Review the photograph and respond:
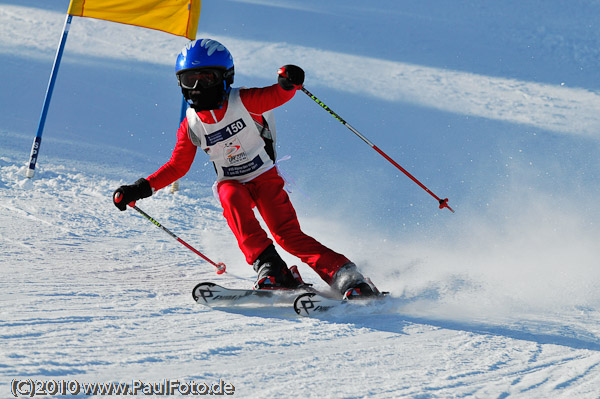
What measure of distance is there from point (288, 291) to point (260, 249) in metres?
0.29

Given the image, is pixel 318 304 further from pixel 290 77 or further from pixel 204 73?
pixel 204 73

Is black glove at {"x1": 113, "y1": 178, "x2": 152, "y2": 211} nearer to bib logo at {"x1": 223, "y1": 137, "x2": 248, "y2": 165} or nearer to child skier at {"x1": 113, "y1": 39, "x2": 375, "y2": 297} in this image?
child skier at {"x1": 113, "y1": 39, "x2": 375, "y2": 297}

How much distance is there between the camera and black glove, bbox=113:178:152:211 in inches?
138

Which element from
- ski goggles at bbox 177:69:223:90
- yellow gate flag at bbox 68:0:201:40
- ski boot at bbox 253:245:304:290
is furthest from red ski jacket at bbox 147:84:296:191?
yellow gate flag at bbox 68:0:201:40

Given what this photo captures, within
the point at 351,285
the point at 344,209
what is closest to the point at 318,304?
the point at 351,285

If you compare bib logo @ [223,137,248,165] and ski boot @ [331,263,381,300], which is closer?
ski boot @ [331,263,381,300]

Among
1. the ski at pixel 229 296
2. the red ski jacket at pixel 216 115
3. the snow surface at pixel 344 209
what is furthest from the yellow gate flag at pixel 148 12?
the ski at pixel 229 296

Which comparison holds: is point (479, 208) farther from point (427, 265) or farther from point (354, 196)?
point (427, 265)

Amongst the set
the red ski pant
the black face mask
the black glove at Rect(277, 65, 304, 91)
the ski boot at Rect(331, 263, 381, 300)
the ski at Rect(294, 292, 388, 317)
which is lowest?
the ski at Rect(294, 292, 388, 317)

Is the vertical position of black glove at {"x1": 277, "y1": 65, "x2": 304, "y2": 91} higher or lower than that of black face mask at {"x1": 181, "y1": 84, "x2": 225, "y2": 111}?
higher

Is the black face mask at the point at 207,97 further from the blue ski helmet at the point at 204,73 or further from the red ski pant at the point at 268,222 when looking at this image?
the red ski pant at the point at 268,222

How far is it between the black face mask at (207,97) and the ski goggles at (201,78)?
0.02m

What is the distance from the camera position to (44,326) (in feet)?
8.96

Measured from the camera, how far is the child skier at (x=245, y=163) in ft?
11.5
